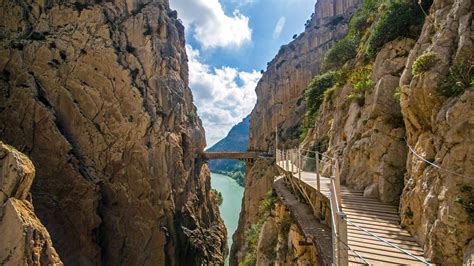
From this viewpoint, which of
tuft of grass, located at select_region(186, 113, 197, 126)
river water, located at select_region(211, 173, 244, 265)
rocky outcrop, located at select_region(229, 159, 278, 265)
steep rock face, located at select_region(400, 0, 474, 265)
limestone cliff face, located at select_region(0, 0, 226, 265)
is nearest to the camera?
steep rock face, located at select_region(400, 0, 474, 265)

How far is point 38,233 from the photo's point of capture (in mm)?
10594

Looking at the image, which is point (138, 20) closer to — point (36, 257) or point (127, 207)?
point (127, 207)

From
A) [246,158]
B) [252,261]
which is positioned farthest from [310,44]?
[252,261]

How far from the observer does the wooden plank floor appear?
421 centimetres

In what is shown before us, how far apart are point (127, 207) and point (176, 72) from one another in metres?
15.7

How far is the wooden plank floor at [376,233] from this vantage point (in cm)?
421

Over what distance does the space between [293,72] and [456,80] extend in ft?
140

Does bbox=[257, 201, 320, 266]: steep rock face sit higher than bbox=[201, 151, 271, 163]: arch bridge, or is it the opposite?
bbox=[201, 151, 271, 163]: arch bridge

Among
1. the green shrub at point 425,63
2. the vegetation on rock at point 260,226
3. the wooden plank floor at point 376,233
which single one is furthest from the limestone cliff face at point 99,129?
the green shrub at point 425,63

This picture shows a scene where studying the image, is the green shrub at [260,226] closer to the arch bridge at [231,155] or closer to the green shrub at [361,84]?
the green shrub at [361,84]

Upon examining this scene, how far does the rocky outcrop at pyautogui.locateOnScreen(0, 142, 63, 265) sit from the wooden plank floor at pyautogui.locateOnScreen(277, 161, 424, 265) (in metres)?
11.1

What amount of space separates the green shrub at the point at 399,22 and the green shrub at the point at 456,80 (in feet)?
18.8

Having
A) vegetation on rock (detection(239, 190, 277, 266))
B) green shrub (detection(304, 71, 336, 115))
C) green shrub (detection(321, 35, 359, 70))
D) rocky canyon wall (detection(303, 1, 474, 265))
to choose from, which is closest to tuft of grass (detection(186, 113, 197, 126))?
green shrub (detection(304, 71, 336, 115))

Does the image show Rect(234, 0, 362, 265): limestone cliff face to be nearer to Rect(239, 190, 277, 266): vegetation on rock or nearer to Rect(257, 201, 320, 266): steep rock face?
Rect(239, 190, 277, 266): vegetation on rock
